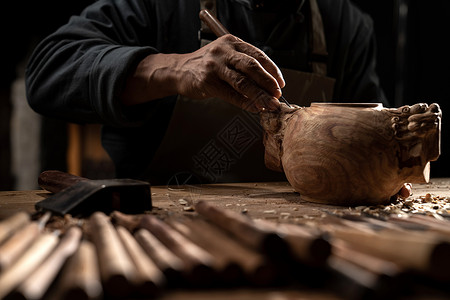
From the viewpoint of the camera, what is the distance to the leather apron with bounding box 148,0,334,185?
2.14m

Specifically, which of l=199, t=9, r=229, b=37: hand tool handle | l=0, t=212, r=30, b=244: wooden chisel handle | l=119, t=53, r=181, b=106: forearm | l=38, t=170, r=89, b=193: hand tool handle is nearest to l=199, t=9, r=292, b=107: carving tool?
l=199, t=9, r=229, b=37: hand tool handle

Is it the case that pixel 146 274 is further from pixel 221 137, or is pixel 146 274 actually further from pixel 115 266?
pixel 221 137

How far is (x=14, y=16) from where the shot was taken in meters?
3.02

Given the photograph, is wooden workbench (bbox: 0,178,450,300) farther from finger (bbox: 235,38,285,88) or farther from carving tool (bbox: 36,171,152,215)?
finger (bbox: 235,38,285,88)

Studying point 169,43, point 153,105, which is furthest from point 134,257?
point 169,43

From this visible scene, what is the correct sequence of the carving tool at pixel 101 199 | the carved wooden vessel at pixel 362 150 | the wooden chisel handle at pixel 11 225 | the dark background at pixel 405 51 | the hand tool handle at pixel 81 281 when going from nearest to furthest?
1. the hand tool handle at pixel 81 281
2. the wooden chisel handle at pixel 11 225
3. the carving tool at pixel 101 199
4. the carved wooden vessel at pixel 362 150
5. the dark background at pixel 405 51

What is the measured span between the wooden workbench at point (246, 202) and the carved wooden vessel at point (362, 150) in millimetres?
71

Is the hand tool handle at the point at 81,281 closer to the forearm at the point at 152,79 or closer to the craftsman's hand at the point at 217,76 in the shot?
the craftsman's hand at the point at 217,76

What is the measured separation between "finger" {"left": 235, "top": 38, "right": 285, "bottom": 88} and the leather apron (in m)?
0.65

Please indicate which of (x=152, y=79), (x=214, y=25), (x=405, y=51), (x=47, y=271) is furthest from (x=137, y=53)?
(x=405, y=51)

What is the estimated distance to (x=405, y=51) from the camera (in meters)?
3.13

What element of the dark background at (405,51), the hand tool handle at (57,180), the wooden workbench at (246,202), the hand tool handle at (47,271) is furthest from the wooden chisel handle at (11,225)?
the dark background at (405,51)

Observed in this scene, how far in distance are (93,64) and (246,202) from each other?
2.79 feet

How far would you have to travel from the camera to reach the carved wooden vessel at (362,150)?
1.19 meters
